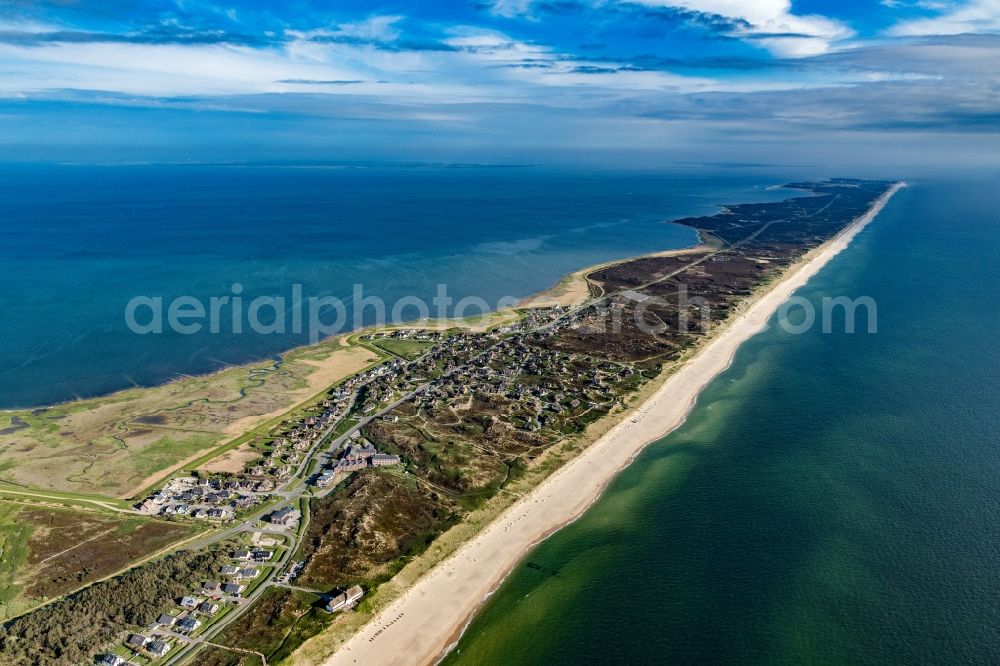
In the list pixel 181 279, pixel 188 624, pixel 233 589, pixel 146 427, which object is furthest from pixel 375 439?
pixel 181 279

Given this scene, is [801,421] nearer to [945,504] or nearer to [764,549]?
[945,504]

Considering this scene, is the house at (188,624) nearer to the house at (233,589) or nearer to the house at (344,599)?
the house at (233,589)

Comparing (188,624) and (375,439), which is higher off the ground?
(375,439)

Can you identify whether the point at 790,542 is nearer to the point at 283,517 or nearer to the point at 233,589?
the point at 283,517

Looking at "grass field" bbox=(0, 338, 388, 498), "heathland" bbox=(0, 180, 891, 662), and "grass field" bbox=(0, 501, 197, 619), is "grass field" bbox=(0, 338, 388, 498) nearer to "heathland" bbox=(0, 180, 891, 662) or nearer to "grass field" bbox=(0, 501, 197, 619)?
"heathland" bbox=(0, 180, 891, 662)

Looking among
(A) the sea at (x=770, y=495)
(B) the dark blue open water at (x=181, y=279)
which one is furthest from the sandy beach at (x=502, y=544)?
(B) the dark blue open water at (x=181, y=279)

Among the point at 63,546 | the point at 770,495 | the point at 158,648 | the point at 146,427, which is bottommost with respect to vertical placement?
the point at 158,648
